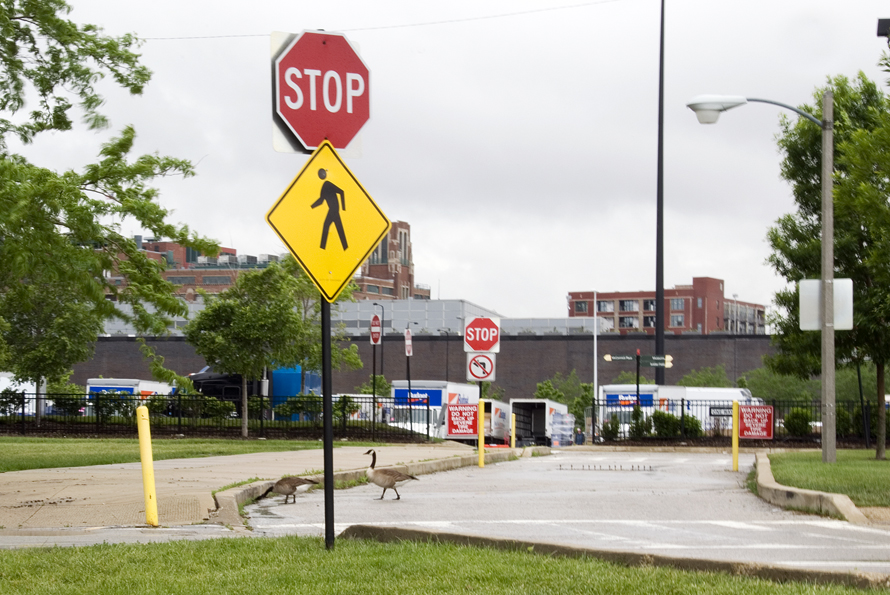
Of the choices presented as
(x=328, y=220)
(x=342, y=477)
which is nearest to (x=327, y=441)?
(x=328, y=220)

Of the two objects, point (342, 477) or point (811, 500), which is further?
point (342, 477)

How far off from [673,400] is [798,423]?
608 centimetres

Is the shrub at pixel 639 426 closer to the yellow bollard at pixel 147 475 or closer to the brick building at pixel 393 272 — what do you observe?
the yellow bollard at pixel 147 475

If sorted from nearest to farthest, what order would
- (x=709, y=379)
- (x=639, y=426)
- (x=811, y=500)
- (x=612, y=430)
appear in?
1. (x=811, y=500)
2. (x=639, y=426)
3. (x=612, y=430)
4. (x=709, y=379)

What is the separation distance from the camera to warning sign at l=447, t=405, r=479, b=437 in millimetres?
28281

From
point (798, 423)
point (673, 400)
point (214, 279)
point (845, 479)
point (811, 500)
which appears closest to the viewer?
point (811, 500)

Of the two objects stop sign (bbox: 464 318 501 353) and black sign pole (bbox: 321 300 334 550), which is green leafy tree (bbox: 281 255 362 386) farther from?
black sign pole (bbox: 321 300 334 550)

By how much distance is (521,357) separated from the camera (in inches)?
3538

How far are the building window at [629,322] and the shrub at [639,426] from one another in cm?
11829

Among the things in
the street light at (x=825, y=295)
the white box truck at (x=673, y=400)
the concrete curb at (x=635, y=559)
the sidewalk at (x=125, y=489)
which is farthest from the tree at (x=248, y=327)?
A: the concrete curb at (x=635, y=559)

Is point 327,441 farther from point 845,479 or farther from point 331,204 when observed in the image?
point 845,479

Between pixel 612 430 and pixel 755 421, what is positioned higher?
pixel 755 421

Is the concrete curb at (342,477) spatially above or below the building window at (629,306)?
below

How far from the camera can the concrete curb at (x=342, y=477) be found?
408 inches
